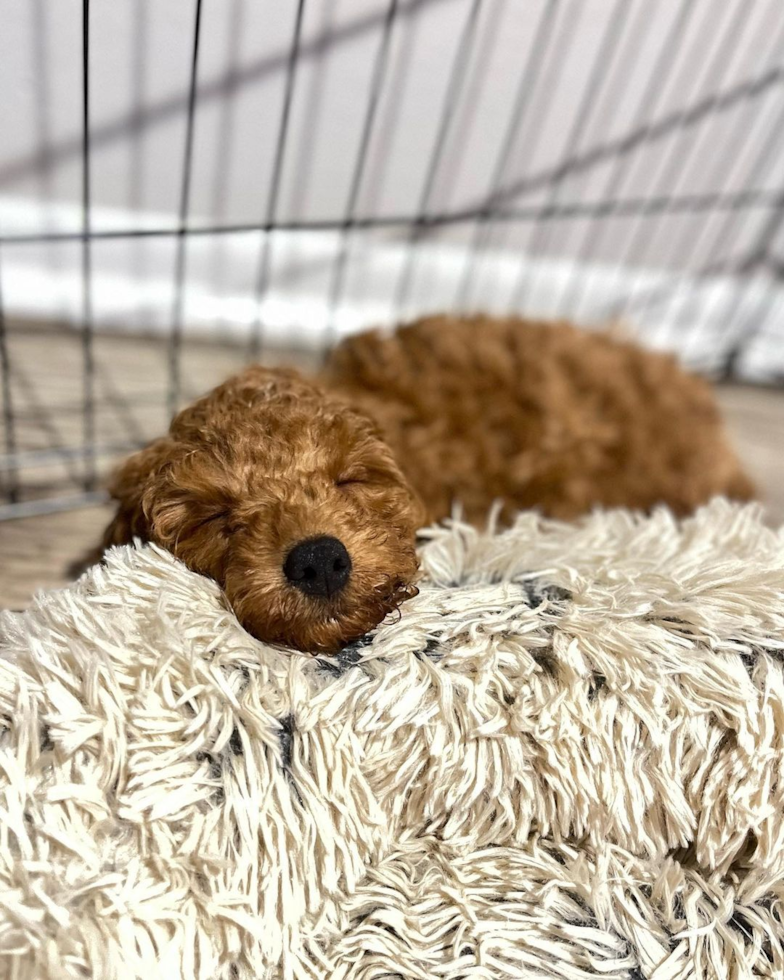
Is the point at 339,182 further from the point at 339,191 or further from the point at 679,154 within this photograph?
the point at 679,154

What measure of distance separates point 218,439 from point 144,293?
1.18m

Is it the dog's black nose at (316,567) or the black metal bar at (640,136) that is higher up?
the black metal bar at (640,136)

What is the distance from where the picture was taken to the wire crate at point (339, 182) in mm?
1444

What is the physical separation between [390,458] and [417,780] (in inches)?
13.9

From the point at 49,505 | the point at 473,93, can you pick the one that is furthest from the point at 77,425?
the point at 473,93

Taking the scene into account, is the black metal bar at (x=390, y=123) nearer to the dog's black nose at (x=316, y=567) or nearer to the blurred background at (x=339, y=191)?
the blurred background at (x=339, y=191)

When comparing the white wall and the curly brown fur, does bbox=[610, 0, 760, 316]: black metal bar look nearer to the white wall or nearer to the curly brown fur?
the white wall

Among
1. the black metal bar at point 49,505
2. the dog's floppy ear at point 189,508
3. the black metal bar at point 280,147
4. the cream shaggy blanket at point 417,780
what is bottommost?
the black metal bar at point 49,505

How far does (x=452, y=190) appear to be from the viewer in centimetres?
189

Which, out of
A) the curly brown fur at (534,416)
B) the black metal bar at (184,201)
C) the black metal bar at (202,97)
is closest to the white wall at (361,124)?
the black metal bar at (202,97)

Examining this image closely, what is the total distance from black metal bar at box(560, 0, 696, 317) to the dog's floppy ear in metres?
1.60

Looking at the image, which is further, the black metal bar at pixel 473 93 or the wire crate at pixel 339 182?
the black metal bar at pixel 473 93

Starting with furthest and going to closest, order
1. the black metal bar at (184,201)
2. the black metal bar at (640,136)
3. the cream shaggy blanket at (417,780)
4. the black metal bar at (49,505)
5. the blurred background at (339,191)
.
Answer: the black metal bar at (640,136)
the blurred background at (339,191)
the black metal bar at (49,505)
the black metal bar at (184,201)
the cream shaggy blanket at (417,780)

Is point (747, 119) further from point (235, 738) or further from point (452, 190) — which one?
point (235, 738)
